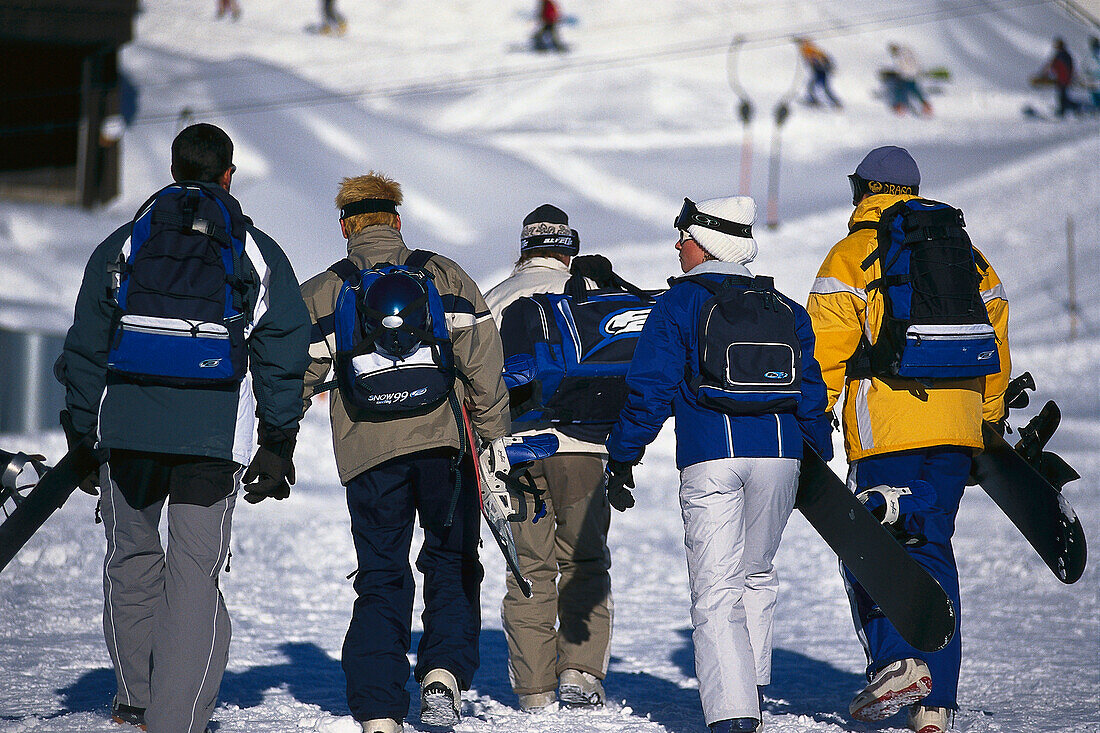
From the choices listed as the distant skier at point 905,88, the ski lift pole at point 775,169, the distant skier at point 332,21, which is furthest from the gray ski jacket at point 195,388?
the distant skier at point 332,21

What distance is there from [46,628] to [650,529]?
15.1 feet

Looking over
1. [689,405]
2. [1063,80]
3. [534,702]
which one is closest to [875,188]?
[689,405]

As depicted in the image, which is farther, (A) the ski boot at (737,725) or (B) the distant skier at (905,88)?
(B) the distant skier at (905,88)

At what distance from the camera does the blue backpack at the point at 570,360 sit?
4.39 m

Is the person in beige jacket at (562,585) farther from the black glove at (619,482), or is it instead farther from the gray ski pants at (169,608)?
the gray ski pants at (169,608)

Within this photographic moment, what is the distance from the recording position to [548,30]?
108 ft

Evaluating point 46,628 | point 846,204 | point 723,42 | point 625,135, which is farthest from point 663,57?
point 46,628

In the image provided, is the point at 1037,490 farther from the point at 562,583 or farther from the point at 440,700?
the point at 440,700

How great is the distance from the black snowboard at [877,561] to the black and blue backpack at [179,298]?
190 cm

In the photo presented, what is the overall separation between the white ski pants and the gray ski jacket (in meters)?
1.32

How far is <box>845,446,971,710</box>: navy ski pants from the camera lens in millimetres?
3875

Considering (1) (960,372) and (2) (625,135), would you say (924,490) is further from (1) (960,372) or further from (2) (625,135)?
(2) (625,135)

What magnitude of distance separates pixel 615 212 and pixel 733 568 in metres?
20.5

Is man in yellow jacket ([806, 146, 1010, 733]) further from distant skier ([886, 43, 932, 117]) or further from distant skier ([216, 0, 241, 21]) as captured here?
distant skier ([216, 0, 241, 21])
